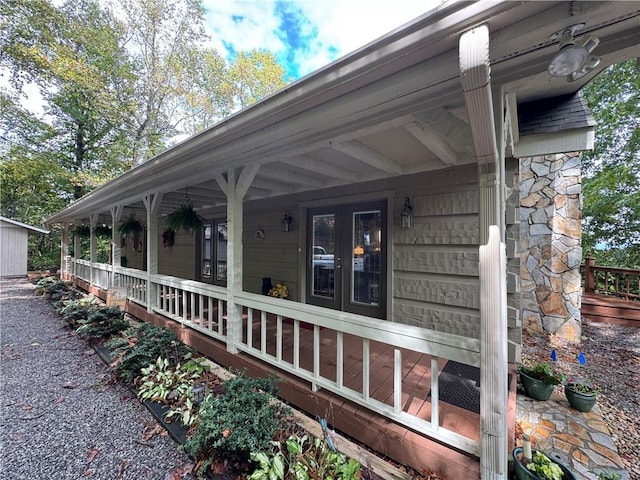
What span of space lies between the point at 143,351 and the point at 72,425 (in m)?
0.82

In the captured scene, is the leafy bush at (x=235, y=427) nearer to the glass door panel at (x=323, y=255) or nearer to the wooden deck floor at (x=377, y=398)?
the wooden deck floor at (x=377, y=398)

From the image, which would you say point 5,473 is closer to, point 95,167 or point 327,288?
point 327,288

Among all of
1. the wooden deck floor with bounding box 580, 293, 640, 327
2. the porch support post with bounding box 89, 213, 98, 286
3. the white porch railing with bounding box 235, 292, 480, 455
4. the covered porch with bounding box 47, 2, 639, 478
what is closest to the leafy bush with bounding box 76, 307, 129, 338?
the covered porch with bounding box 47, 2, 639, 478

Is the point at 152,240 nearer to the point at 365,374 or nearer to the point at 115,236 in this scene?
the point at 115,236

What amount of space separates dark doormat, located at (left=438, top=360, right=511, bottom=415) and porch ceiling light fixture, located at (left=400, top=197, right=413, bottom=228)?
163 cm

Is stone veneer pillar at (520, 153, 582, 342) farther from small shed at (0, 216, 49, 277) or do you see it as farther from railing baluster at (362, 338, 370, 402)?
small shed at (0, 216, 49, 277)

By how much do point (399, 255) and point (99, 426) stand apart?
3.45m

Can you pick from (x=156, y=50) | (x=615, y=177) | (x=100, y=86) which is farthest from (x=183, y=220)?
(x=156, y=50)

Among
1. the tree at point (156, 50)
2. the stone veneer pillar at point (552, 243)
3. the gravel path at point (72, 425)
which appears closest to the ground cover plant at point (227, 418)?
the gravel path at point (72, 425)

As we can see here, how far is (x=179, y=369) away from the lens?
2961 mm

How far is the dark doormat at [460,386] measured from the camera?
7.20 feet

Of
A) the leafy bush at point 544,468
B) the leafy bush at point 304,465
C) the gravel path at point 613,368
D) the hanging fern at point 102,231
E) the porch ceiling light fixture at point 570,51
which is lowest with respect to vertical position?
the gravel path at point 613,368

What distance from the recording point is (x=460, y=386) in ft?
8.14

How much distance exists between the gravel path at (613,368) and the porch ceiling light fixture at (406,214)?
235 cm
